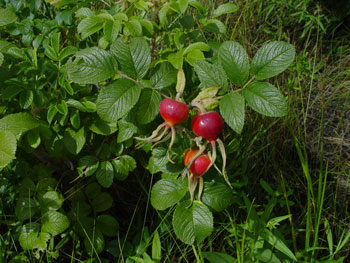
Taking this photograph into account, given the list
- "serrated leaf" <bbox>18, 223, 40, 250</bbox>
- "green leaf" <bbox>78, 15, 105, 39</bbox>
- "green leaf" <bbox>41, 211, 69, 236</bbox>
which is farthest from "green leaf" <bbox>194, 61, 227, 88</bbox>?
"serrated leaf" <bbox>18, 223, 40, 250</bbox>

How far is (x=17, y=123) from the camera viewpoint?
107 centimetres

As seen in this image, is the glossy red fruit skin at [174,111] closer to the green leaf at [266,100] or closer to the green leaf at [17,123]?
the green leaf at [266,100]

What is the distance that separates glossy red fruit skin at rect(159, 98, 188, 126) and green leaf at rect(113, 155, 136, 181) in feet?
1.73

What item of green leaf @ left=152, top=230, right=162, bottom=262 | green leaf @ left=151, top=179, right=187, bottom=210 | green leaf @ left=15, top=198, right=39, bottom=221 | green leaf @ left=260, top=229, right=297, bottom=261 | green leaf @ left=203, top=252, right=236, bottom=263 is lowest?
green leaf @ left=15, top=198, right=39, bottom=221

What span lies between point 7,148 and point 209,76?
0.57 m

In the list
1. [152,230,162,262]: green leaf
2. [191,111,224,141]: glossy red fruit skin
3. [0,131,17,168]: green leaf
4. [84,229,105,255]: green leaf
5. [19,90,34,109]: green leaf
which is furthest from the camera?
[84,229,105,255]: green leaf

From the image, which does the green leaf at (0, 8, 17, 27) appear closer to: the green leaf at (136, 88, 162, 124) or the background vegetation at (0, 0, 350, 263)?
the background vegetation at (0, 0, 350, 263)

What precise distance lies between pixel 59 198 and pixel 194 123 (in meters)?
0.77

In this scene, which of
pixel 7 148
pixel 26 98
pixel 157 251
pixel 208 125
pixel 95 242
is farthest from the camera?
pixel 95 242

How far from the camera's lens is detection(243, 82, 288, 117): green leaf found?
87 centimetres

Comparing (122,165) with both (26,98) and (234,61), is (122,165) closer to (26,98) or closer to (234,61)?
(26,98)

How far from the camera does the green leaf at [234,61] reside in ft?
3.03

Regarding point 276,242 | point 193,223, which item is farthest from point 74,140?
point 276,242

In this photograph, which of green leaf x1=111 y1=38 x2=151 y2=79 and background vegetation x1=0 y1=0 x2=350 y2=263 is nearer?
green leaf x1=111 y1=38 x2=151 y2=79
